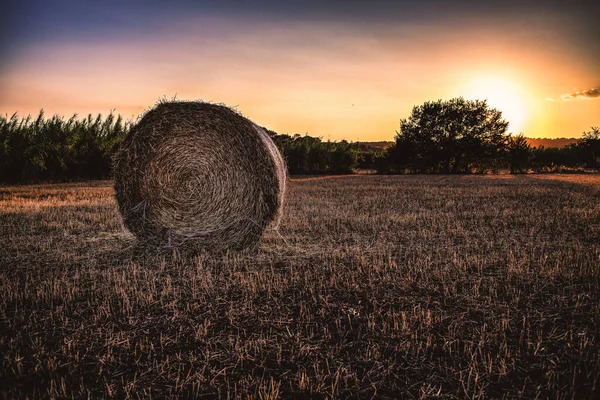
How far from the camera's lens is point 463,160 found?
119ft

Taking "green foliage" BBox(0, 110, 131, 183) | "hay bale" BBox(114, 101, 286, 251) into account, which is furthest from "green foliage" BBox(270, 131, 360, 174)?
"hay bale" BBox(114, 101, 286, 251)

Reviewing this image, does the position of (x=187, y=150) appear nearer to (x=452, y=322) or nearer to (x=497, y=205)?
(x=452, y=322)

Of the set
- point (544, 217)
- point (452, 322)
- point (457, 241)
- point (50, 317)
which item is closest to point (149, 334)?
point (50, 317)

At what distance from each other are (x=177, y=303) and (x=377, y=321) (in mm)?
2079

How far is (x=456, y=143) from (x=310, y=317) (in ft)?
117

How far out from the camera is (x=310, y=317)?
3.92 metres

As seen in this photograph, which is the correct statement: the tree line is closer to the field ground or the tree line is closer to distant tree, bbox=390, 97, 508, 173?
distant tree, bbox=390, 97, 508, 173

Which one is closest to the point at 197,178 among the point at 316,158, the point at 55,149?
the point at 55,149

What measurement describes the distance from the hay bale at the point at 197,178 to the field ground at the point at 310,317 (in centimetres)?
61

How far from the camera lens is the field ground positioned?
283 cm

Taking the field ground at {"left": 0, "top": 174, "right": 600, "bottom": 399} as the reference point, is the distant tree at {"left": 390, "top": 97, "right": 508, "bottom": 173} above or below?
above

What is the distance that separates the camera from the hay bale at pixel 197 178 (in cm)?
704

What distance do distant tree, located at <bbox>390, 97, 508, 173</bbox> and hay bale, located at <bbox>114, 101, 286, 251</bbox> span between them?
30450 mm

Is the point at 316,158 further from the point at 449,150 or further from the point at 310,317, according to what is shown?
the point at 310,317
